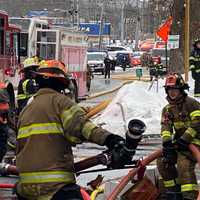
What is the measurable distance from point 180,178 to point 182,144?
1.93ft

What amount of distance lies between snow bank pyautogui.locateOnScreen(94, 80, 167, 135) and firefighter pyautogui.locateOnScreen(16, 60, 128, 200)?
9.28 metres

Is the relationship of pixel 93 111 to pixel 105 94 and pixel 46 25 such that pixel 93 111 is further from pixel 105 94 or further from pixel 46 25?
pixel 105 94

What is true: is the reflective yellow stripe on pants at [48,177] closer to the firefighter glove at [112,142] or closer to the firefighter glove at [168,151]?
the firefighter glove at [112,142]

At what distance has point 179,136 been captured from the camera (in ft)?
24.3

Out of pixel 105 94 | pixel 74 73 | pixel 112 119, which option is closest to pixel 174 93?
pixel 112 119

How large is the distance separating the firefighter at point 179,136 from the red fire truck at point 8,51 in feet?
34.2

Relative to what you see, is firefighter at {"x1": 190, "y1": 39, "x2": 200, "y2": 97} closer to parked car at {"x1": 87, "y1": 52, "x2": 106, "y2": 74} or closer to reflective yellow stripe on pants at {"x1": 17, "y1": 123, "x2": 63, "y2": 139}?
reflective yellow stripe on pants at {"x1": 17, "y1": 123, "x2": 63, "y2": 139}

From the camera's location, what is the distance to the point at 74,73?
25.0 metres

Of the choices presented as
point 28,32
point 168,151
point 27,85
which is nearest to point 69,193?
point 168,151

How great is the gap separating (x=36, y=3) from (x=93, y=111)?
217 ft

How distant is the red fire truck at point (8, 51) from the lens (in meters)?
18.0

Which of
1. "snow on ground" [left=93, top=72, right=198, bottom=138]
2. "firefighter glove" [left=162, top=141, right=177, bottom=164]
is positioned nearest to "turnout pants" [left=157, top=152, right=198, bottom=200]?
"firefighter glove" [left=162, top=141, right=177, bottom=164]

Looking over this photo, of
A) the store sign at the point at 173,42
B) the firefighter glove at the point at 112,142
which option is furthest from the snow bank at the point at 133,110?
the firefighter glove at the point at 112,142

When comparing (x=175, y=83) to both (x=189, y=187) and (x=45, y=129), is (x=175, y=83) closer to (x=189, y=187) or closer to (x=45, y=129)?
(x=189, y=187)
